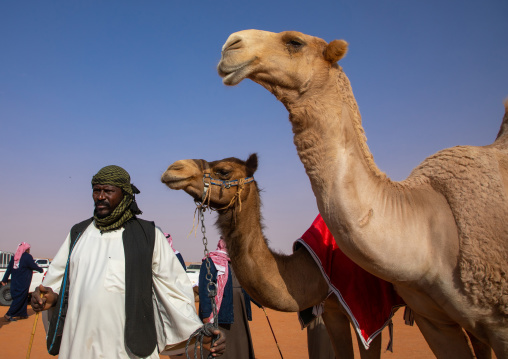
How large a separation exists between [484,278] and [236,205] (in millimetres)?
2039

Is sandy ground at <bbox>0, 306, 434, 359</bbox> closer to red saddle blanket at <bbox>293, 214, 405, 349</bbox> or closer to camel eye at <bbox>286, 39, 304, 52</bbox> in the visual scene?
red saddle blanket at <bbox>293, 214, 405, 349</bbox>

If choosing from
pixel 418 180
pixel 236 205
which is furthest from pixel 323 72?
pixel 236 205

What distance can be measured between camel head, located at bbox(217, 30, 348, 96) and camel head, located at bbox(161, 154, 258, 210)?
3.48ft

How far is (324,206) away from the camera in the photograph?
295 centimetres

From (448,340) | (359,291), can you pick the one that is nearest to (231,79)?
(359,291)

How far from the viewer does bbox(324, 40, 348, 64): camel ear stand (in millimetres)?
3156

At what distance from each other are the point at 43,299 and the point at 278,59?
7.73 feet

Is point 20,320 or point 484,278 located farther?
point 20,320

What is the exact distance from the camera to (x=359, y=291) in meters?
3.77

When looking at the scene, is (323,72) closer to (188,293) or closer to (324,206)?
(324,206)

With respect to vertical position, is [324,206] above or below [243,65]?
below

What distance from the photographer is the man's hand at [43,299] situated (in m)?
2.89

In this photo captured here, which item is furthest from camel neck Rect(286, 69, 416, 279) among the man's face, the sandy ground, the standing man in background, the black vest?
the standing man in background

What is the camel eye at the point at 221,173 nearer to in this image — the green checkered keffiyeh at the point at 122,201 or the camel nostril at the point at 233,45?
the green checkered keffiyeh at the point at 122,201
